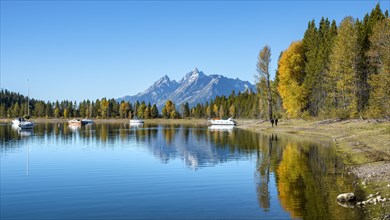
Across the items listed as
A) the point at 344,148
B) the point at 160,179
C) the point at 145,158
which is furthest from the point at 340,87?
the point at 160,179

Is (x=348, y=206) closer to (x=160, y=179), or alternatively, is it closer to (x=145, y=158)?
(x=160, y=179)

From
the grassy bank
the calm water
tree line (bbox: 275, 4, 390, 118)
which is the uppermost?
tree line (bbox: 275, 4, 390, 118)

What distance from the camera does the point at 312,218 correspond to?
60.1 ft

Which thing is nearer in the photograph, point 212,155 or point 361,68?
point 212,155

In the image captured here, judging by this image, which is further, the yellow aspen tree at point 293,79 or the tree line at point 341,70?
the yellow aspen tree at point 293,79

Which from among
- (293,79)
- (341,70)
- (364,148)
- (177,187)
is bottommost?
(177,187)

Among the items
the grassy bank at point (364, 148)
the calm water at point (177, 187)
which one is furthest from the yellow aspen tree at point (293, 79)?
the calm water at point (177, 187)

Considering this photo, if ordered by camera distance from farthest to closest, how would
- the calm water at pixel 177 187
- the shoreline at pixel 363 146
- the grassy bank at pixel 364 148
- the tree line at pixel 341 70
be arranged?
the tree line at pixel 341 70 < the shoreline at pixel 363 146 < the grassy bank at pixel 364 148 < the calm water at pixel 177 187

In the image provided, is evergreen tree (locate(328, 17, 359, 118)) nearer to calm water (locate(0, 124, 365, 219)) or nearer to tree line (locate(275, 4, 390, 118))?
tree line (locate(275, 4, 390, 118))

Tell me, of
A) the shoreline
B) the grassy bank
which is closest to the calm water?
the grassy bank

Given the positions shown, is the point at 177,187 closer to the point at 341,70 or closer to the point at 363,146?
the point at 363,146

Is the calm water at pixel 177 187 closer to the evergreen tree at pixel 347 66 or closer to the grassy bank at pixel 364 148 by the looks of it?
the grassy bank at pixel 364 148

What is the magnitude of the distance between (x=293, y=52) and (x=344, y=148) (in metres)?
58.0

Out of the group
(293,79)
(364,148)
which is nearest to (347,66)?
(293,79)
